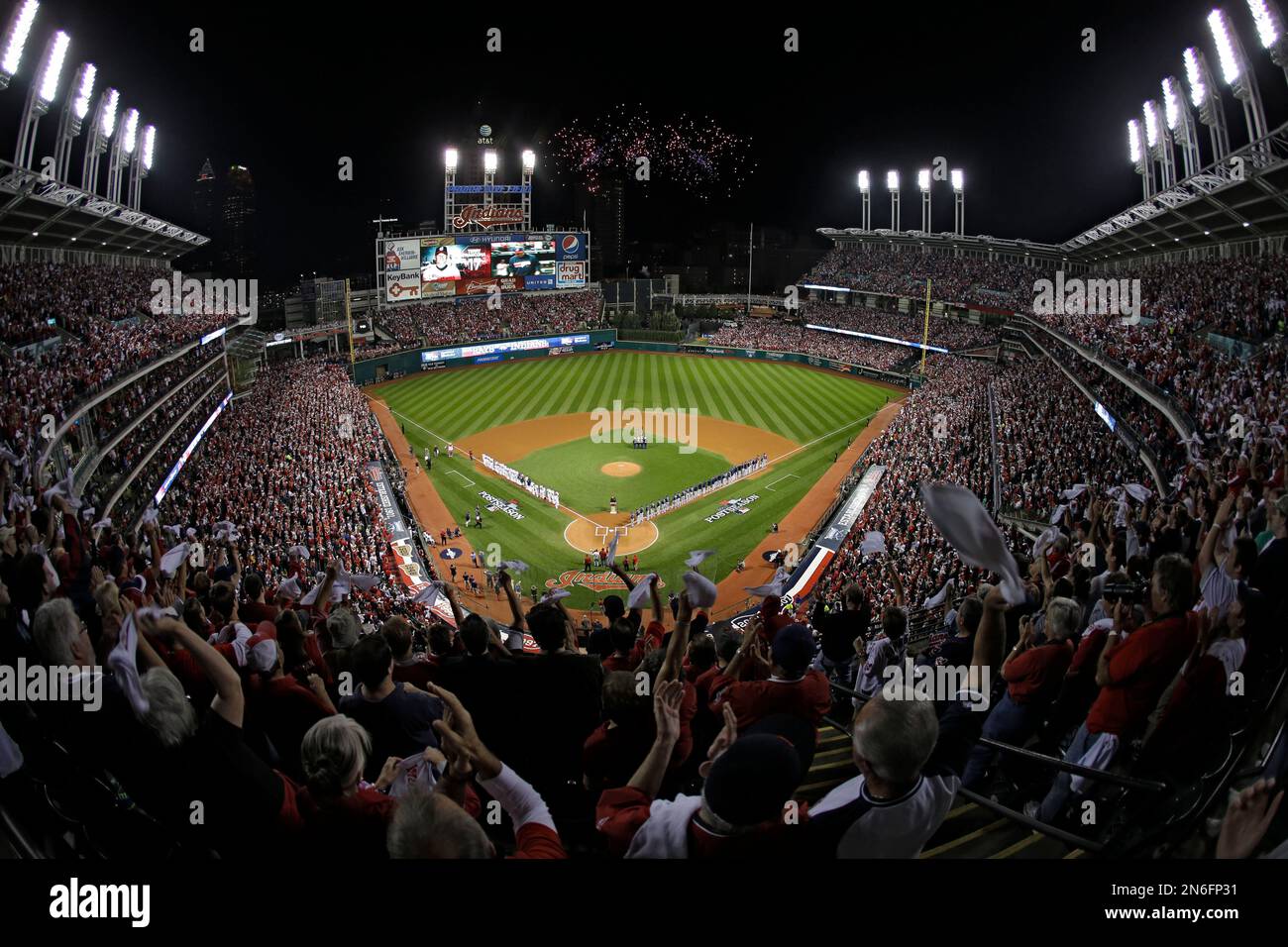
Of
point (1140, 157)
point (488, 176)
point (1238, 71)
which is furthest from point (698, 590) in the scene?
point (488, 176)

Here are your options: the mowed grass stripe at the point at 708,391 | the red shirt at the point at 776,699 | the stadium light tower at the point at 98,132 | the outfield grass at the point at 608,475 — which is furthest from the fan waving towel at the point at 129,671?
the mowed grass stripe at the point at 708,391

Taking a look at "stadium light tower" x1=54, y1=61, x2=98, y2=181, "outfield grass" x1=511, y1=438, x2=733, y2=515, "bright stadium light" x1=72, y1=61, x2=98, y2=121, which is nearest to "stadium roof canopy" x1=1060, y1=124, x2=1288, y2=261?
"outfield grass" x1=511, y1=438, x2=733, y2=515

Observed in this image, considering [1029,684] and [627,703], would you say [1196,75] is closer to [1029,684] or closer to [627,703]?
[1029,684]

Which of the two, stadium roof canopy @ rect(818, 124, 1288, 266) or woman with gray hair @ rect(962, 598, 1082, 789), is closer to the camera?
woman with gray hair @ rect(962, 598, 1082, 789)

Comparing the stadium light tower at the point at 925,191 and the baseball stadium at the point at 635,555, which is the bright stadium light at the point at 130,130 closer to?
the baseball stadium at the point at 635,555

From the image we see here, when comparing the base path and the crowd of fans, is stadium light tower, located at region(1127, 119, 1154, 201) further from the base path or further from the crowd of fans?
the crowd of fans
